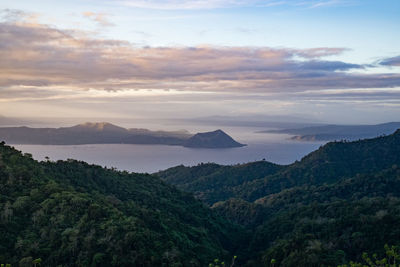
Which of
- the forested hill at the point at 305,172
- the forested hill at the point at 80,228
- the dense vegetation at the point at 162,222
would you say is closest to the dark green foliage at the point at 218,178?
the forested hill at the point at 305,172

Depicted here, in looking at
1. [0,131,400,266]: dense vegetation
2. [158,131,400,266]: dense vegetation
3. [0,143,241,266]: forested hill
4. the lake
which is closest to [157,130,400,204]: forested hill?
[158,131,400,266]: dense vegetation

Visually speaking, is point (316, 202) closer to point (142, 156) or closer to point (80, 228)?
point (80, 228)

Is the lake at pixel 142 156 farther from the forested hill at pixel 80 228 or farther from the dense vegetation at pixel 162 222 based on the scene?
the forested hill at pixel 80 228

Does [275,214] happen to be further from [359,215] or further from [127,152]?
[127,152]

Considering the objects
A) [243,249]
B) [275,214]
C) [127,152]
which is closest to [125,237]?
[243,249]

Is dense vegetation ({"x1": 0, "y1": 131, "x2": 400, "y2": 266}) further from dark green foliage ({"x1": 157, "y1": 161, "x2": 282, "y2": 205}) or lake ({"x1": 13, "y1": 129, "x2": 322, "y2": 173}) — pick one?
lake ({"x1": 13, "y1": 129, "x2": 322, "y2": 173})

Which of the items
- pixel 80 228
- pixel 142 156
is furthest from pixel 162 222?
pixel 142 156
